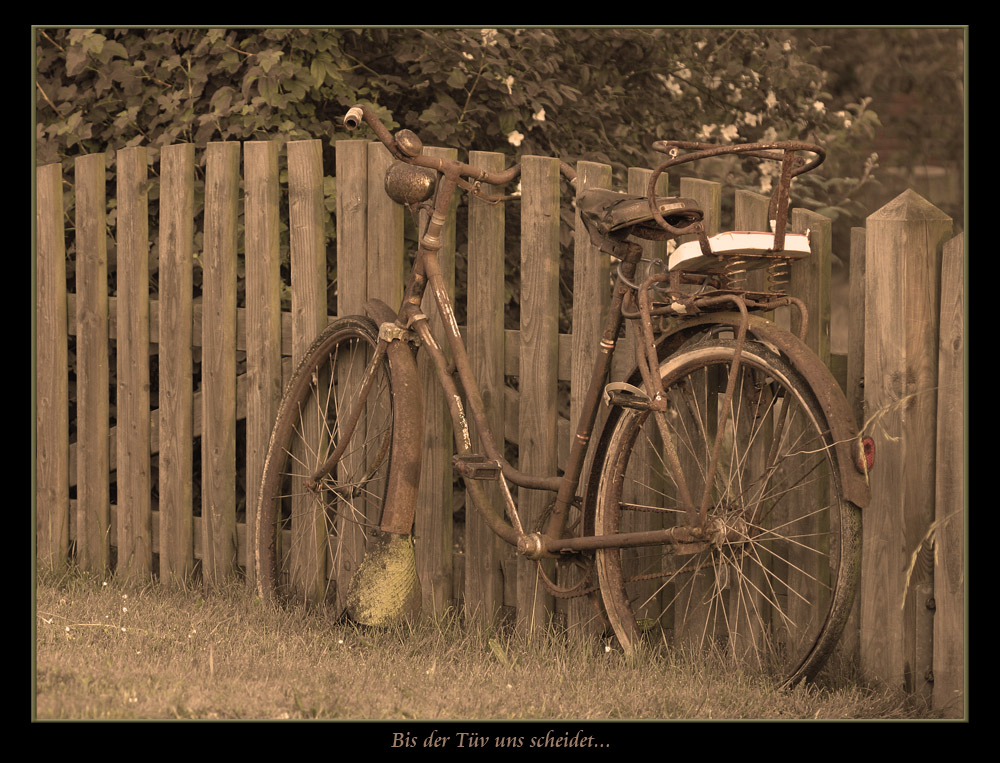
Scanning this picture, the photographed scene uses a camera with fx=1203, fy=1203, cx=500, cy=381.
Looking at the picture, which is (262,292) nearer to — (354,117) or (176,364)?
(176,364)

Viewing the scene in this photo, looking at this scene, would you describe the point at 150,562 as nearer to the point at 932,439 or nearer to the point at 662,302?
the point at 662,302

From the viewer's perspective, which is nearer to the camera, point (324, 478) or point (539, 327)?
point (539, 327)

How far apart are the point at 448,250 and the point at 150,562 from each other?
6.43ft

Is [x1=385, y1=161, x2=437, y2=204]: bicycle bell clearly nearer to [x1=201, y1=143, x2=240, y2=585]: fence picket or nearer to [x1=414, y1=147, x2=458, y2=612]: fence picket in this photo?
A: [x1=414, y1=147, x2=458, y2=612]: fence picket

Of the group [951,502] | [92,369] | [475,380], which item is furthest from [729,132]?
[92,369]

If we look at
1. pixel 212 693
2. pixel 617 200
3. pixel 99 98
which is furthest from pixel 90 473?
pixel 617 200

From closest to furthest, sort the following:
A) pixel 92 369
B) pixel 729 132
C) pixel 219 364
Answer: pixel 219 364 → pixel 92 369 → pixel 729 132

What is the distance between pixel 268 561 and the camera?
14.6 feet

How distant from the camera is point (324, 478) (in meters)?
4.32

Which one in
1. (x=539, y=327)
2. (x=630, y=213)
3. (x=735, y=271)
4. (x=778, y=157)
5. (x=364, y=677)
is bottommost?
(x=364, y=677)

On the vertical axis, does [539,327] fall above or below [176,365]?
above

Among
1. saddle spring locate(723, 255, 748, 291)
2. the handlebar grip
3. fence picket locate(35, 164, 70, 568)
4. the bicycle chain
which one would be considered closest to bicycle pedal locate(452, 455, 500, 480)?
the bicycle chain

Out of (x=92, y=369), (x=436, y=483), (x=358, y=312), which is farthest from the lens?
(x=92, y=369)

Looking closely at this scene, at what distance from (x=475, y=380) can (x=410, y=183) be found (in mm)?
679
